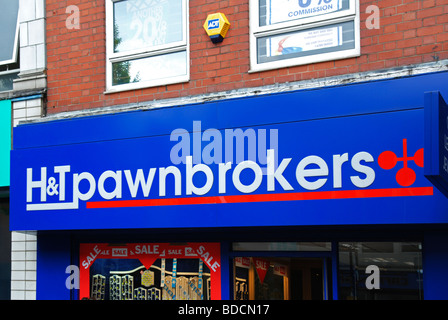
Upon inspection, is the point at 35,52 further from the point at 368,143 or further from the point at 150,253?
the point at 368,143

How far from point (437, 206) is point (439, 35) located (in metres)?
1.84

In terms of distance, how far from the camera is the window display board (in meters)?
6.90

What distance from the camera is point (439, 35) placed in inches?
229

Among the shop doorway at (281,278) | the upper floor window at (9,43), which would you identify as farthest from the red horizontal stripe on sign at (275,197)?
the upper floor window at (9,43)

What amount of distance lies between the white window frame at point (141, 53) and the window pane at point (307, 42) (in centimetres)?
103

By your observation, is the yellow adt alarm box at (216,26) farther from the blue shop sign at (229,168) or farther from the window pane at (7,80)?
the window pane at (7,80)

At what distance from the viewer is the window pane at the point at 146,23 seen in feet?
24.1

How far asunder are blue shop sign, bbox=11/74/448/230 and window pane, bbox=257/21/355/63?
763mm

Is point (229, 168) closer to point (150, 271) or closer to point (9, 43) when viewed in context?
point (150, 271)

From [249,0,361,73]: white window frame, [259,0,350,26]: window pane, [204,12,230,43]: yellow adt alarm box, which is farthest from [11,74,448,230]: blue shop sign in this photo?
[259,0,350,26]: window pane

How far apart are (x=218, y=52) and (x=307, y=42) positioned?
3.68ft

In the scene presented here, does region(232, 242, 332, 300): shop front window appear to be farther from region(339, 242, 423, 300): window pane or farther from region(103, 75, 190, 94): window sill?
region(103, 75, 190, 94): window sill

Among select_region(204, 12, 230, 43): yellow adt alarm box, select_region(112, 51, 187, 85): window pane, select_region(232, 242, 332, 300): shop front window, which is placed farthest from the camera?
select_region(112, 51, 187, 85): window pane

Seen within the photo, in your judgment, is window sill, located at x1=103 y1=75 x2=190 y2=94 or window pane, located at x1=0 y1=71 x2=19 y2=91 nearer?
window sill, located at x1=103 y1=75 x2=190 y2=94
